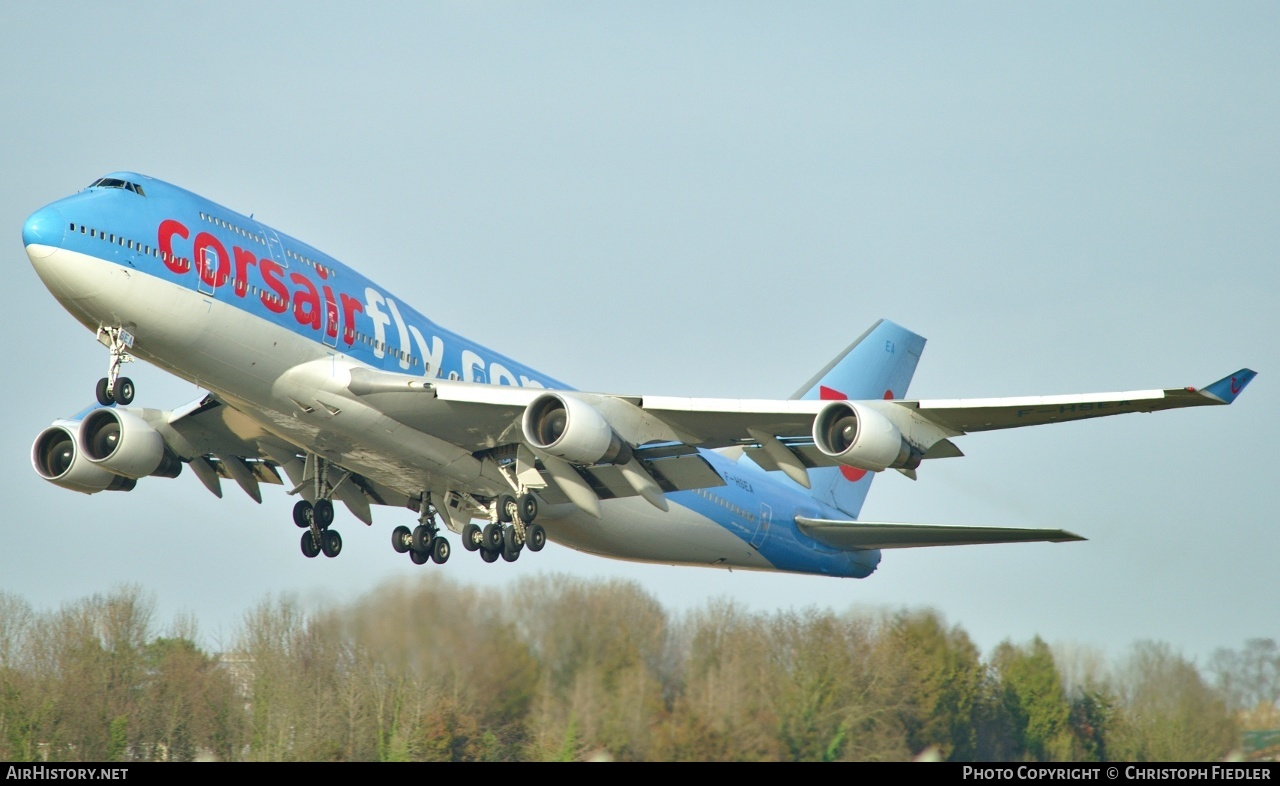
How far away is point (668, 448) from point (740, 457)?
6.90m

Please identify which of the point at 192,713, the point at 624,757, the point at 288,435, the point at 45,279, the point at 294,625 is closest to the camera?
the point at 45,279

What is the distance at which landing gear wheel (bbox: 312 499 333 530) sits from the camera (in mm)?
32188

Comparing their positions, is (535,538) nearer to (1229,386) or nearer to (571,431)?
(571,431)

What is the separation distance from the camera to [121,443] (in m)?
31.0

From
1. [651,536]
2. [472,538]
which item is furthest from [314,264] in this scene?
[651,536]

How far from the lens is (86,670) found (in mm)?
34344

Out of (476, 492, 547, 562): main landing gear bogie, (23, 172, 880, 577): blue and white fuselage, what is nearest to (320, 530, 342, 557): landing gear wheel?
(23, 172, 880, 577): blue and white fuselage

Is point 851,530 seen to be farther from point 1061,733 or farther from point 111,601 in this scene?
point 111,601

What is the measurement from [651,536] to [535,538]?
3.66 meters

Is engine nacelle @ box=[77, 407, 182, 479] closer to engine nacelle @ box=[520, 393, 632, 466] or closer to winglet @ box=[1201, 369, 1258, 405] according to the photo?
engine nacelle @ box=[520, 393, 632, 466]

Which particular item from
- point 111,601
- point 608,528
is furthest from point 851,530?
point 111,601

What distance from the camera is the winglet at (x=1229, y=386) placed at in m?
21.9

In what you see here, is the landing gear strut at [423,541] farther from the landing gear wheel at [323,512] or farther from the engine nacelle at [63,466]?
the engine nacelle at [63,466]

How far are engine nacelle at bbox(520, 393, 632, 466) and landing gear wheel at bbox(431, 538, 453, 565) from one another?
6154 millimetres
